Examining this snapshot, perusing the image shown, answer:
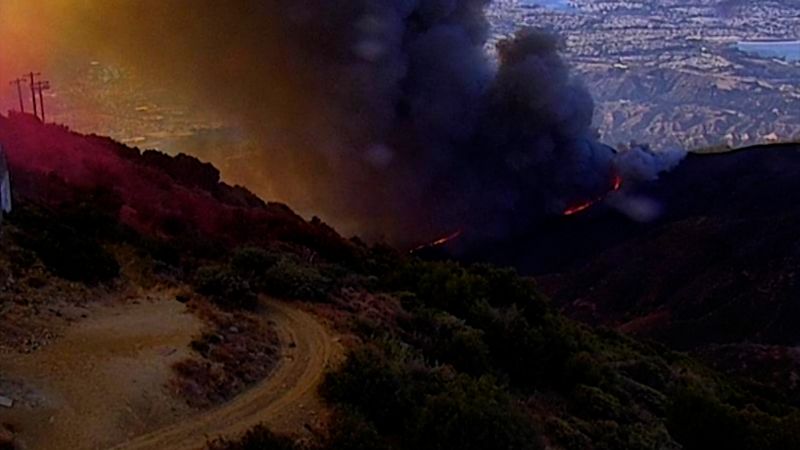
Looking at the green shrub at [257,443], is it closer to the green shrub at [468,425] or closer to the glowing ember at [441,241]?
the green shrub at [468,425]

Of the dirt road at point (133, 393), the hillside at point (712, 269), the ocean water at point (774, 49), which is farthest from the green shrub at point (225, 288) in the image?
the ocean water at point (774, 49)

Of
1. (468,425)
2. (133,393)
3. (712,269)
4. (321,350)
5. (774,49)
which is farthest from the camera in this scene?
(774,49)

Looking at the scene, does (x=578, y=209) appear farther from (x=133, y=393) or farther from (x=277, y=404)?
(x=133, y=393)

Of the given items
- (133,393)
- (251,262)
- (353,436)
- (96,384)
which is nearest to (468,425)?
(353,436)

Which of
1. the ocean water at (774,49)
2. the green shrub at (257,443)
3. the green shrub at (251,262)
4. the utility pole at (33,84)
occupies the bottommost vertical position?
the green shrub at (257,443)

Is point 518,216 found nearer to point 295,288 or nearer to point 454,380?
point 295,288

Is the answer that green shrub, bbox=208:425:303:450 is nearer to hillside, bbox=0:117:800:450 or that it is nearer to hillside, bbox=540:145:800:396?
hillside, bbox=0:117:800:450

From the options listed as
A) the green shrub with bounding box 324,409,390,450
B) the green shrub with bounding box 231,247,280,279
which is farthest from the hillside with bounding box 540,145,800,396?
the green shrub with bounding box 324,409,390,450
